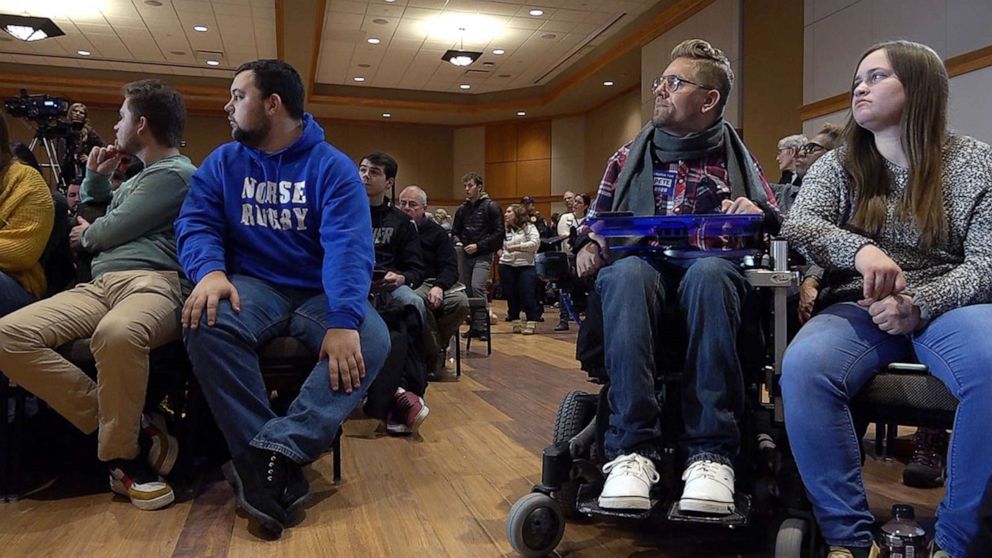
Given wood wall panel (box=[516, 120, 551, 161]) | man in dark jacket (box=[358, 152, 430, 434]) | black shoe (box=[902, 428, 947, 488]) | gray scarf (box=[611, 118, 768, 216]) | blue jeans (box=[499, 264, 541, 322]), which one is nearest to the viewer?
gray scarf (box=[611, 118, 768, 216])

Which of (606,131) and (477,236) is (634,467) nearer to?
(477,236)

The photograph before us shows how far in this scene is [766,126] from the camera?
6934mm

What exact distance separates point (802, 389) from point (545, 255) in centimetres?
71

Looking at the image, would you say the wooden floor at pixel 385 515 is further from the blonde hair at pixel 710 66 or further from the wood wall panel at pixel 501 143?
the wood wall panel at pixel 501 143

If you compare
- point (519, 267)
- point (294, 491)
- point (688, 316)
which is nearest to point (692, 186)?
point (688, 316)

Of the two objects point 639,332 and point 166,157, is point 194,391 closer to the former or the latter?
point 166,157

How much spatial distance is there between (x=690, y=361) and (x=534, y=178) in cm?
1249

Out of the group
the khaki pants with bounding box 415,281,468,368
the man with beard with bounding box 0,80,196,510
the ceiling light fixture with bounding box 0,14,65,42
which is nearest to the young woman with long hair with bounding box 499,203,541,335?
the khaki pants with bounding box 415,281,468,368

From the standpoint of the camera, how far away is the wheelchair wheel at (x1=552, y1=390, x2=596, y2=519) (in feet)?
5.56

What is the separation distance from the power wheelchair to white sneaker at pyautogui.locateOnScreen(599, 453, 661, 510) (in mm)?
20

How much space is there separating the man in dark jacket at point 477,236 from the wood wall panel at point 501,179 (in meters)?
7.60

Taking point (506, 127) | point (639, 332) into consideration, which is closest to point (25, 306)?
→ point (639, 332)

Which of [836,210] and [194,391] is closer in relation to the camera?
[836,210]

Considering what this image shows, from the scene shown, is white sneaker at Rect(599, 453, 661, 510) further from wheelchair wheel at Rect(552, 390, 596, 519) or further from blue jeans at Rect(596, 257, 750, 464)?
wheelchair wheel at Rect(552, 390, 596, 519)
